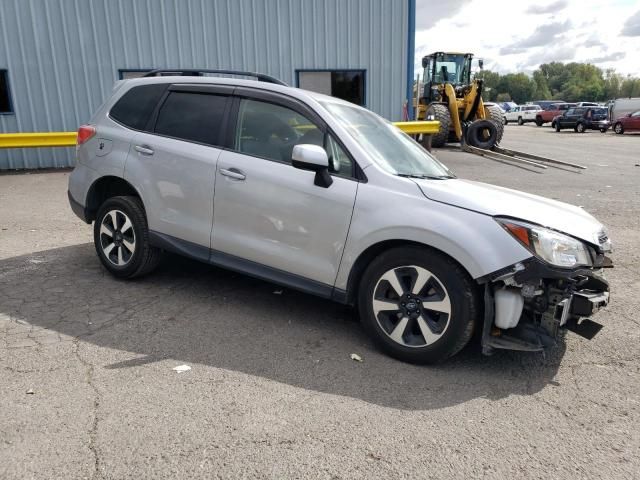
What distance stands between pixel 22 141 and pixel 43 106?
1624 mm

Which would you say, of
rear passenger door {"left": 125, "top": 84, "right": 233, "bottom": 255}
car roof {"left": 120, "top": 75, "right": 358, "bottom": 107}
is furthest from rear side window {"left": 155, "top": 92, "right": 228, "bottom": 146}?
car roof {"left": 120, "top": 75, "right": 358, "bottom": 107}

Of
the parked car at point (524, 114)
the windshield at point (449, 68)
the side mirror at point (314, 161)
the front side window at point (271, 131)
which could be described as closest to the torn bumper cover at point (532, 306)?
the side mirror at point (314, 161)

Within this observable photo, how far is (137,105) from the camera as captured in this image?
4777 millimetres

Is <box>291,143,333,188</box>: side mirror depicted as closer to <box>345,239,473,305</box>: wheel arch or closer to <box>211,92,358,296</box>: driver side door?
<box>211,92,358,296</box>: driver side door

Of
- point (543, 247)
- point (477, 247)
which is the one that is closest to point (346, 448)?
point (477, 247)

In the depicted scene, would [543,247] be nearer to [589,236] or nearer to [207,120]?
[589,236]

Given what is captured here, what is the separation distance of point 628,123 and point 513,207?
1269 inches

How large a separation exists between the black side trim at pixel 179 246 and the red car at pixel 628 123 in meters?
32.6

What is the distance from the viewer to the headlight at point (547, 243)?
10.2 ft

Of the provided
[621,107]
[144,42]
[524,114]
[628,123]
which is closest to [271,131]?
[144,42]

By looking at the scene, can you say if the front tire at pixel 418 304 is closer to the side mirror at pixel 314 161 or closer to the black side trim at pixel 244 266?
the black side trim at pixel 244 266

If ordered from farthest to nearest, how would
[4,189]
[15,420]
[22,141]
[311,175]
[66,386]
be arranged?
[22,141] → [4,189] → [311,175] → [66,386] → [15,420]

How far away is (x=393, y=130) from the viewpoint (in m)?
4.39

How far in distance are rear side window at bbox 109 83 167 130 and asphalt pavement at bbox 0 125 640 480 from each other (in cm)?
150
